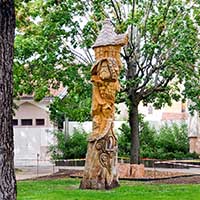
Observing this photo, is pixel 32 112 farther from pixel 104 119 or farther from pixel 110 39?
pixel 104 119

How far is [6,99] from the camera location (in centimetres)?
591

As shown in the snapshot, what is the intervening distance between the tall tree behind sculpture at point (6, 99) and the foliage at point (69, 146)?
61.3 ft

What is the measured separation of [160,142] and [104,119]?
12.7 m

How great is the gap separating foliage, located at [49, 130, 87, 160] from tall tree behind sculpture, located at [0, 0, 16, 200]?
18.7m

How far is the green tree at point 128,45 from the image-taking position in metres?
16.3

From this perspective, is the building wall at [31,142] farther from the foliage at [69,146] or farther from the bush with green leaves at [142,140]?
the bush with green leaves at [142,140]

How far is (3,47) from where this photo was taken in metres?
5.93

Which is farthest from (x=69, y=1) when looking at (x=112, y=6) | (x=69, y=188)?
(x=69, y=188)

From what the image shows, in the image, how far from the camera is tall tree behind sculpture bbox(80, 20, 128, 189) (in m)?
12.4

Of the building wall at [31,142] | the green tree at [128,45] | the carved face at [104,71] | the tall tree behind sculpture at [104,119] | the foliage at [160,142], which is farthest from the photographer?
the building wall at [31,142]

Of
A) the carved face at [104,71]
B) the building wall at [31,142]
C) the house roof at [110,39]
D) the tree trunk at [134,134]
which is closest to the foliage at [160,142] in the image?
the building wall at [31,142]

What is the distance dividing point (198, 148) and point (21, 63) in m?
11.2

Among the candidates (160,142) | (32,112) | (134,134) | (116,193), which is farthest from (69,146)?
(116,193)

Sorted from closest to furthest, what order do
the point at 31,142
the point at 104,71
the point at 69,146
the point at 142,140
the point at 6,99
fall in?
the point at 6,99 < the point at 104,71 < the point at 69,146 < the point at 142,140 < the point at 31,142
